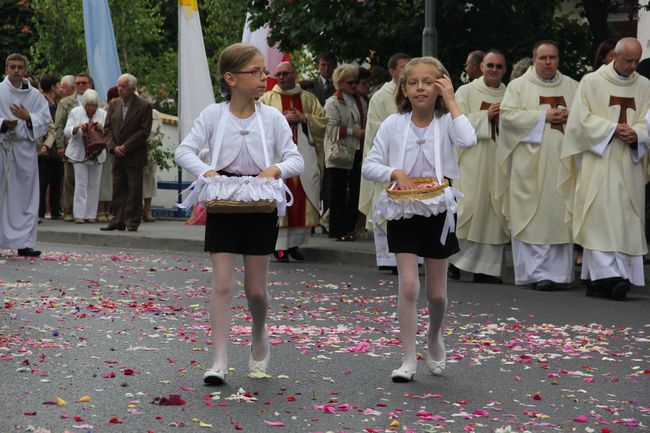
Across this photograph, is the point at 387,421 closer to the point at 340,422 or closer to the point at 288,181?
the point at 340,422

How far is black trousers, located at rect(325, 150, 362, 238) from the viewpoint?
17344 mm

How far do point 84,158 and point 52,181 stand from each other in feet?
4.41

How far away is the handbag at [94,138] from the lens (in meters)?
21.0

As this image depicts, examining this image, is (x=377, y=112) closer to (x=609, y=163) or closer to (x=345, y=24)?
(x=345, y=24)

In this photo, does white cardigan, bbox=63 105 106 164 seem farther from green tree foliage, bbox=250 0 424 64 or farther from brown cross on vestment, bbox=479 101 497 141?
brown cross on vestment, bbox=479 101 497 141

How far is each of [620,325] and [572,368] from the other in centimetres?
219

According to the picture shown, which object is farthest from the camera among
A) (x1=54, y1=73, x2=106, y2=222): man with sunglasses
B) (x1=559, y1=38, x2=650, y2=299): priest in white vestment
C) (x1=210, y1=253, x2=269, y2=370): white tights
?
(x1=54, y1=73, x2=106, y2=222): man with sunglasses

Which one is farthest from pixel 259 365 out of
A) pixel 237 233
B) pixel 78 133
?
pixel 78 133

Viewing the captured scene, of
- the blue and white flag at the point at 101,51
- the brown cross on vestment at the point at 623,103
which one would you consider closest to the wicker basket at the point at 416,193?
the brown cross on vestment at the point at 623,103

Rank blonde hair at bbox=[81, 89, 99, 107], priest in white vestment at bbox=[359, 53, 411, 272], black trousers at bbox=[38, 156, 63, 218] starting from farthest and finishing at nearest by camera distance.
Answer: black trousers at bbox=[38, 156, 63, 218] < blonde hair at bbox=[81, 89, 99, 107] < priest in white vestment at bbox=[359, 53, 411, 272]

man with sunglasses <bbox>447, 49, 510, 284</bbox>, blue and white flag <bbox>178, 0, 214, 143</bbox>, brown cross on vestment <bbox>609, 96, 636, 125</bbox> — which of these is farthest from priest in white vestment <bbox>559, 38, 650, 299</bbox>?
blue and white flag <bbox>178, 0, 214, 143</bbox>

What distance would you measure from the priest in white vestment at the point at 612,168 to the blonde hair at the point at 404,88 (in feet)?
15.5

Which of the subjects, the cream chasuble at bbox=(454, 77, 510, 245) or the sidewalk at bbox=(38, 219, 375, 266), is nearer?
the cream chasuble at bbox=(454, 77, 510, 245)

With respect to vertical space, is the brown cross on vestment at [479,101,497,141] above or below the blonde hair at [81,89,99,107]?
below
